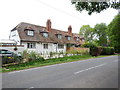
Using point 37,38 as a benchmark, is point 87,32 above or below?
above

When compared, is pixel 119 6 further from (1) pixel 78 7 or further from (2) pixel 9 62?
(2) pixel 9 62

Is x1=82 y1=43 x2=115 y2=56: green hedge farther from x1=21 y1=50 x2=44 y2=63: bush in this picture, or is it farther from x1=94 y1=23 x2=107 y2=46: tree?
x1=94 y1=23 x2=107 y2=46: tree

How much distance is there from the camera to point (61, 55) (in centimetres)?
2077

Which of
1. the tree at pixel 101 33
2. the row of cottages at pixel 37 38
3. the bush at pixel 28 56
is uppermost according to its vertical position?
the tree at pixel 101 33

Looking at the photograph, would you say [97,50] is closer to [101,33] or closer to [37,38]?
[37,38]

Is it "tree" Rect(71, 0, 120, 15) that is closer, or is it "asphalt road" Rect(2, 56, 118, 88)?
"asphalt road" Rect(2, 56, 118, 88)

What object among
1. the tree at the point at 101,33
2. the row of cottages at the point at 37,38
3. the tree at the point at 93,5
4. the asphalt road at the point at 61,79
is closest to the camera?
the asphalt road at the point at 61,79

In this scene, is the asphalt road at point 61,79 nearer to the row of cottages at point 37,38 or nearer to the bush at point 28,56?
the bush at point 28,56

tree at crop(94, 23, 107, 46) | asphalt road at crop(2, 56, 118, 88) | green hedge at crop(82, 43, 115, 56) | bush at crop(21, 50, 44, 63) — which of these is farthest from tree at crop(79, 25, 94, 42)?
asphalt road at crop(2, 56, 118, 88)

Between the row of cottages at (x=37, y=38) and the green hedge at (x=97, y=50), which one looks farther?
the green hedge at (x=97, y=50)

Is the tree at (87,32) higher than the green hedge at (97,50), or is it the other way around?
the tree at (87,32)

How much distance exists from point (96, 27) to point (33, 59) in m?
51.9

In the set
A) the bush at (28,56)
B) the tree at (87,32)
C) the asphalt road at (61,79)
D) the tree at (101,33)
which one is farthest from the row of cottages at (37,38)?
the tree at (101,33)

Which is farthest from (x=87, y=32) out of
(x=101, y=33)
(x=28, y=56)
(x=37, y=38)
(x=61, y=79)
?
(x=61, y=79)
